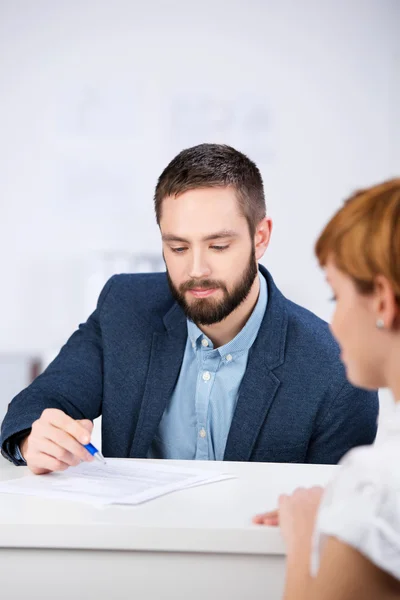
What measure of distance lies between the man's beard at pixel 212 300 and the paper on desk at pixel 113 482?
431mm

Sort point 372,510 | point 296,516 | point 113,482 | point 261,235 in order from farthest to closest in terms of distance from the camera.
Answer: point 261,235 → point 113,482 → point 296,516 → point 372,510

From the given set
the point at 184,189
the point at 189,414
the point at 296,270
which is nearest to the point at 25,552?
the point at 189,414

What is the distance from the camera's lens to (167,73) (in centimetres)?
510

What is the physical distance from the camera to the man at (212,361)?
179cm

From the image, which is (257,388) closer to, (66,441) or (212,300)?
(212,300)

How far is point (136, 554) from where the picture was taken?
1124 mm

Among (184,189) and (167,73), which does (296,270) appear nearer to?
(167,73)

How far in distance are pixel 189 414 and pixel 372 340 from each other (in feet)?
3.42

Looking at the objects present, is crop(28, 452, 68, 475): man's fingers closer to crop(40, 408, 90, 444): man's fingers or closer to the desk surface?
crop(40, 408, 90, 444): man's fingers

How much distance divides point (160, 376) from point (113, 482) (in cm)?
57

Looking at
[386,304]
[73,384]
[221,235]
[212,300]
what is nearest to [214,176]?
[221,235]

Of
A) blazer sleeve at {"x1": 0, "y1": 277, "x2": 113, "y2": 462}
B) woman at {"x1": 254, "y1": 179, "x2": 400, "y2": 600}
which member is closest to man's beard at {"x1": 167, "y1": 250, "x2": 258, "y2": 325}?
blazer sleeve at {"x1": 0, "y1": 277, "x2": 113, "y2": 462}

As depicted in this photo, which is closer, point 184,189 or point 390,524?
point 390,524

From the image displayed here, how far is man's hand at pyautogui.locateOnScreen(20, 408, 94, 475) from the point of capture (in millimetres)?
1387
